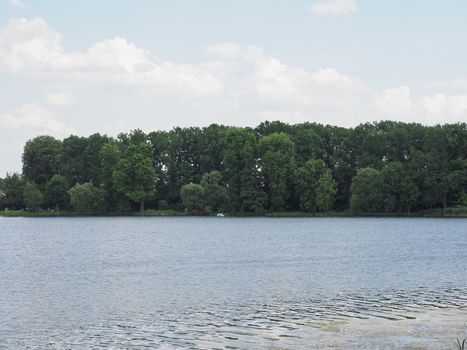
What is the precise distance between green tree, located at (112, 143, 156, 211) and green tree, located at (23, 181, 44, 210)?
69.3 feet

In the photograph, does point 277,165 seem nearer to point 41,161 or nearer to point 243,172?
point 243,172

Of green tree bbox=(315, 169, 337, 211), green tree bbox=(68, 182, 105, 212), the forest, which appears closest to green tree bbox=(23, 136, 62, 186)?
the forest

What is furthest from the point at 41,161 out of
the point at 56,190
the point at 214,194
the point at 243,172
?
the point at 243,172

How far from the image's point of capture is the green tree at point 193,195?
549ft

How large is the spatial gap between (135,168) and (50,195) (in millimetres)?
26262

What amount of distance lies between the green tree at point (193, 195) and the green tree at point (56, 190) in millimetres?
35178

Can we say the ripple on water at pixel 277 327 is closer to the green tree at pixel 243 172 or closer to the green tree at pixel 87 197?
the green tree at pixel 243 172

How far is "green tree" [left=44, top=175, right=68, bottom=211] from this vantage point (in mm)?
183375

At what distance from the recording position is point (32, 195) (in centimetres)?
18062

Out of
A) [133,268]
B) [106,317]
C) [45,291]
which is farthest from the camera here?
[133,268]

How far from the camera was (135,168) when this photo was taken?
175 m

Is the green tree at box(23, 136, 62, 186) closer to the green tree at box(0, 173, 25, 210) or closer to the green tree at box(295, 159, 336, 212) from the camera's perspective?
the green tree at box(0, 173, 25, 210)

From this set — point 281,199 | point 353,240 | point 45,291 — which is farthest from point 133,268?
point 281,199

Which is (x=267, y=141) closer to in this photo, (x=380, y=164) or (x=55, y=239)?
(x=380, y=164)
